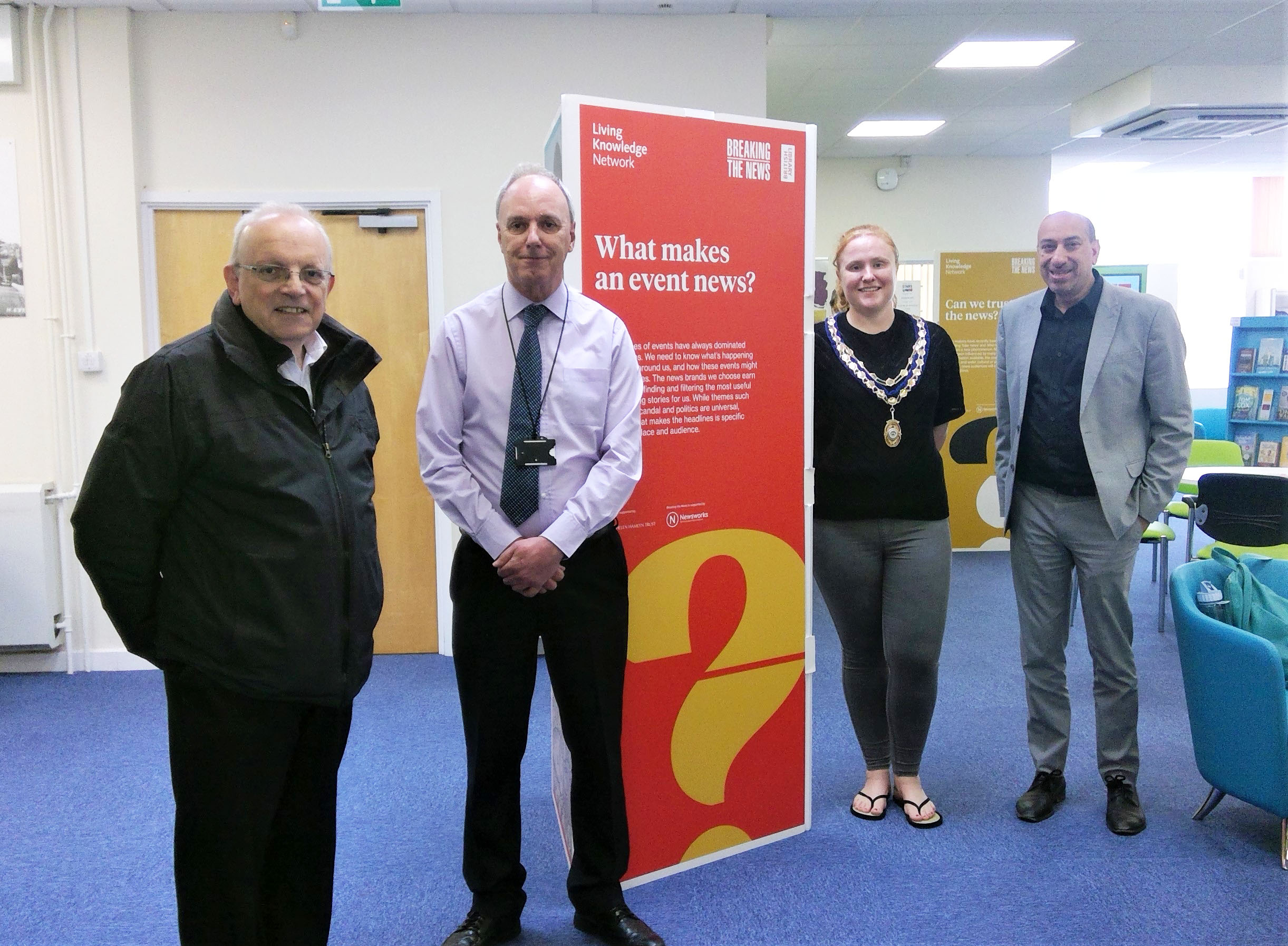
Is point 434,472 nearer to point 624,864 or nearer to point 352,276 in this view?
point 624,864

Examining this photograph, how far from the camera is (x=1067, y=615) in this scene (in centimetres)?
283

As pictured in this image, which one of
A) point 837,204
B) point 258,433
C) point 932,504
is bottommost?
point 932,504

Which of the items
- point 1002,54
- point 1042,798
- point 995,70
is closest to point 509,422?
point 1042,798

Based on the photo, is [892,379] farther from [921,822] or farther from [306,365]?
[306,365]

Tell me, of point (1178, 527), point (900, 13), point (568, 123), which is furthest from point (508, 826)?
point (1178, 527)

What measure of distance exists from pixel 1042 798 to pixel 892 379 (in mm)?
Result: 1385

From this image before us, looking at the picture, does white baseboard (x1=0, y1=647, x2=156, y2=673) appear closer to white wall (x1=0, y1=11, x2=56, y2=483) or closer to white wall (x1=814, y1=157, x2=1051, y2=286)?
white wall (x1=0, y1=11, x2=56, y2=483)

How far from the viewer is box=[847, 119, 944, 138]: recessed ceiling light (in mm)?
7301

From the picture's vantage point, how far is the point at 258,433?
1.53 meters

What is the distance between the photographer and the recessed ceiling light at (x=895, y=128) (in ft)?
24.0

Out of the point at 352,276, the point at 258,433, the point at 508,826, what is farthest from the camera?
the point at 352,276

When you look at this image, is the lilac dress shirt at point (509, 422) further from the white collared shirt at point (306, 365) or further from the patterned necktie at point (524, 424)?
the white collared shirt at point (306, 365)

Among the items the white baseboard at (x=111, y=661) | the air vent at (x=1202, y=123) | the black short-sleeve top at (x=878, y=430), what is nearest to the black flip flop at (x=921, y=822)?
the black short-sleeve top at (x=878, y=430)

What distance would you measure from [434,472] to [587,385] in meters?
0.39
